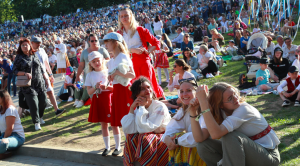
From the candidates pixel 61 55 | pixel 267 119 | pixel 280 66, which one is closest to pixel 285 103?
pixel 267 119

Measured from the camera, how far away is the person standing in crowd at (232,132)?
2.91 meters

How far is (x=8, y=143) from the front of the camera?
18.9 ft

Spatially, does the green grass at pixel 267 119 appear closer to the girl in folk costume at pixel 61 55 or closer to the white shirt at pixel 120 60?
the white shirt at pixel 120 60

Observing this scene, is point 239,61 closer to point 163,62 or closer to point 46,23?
point 163,62

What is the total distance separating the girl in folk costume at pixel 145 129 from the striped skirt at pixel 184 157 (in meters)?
0.27

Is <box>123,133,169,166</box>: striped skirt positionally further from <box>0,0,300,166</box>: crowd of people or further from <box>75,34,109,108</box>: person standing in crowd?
<box>75,34,109,108</box>: person standing in crowd

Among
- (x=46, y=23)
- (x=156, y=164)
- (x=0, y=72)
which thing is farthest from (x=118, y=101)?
(x=46, y=23)

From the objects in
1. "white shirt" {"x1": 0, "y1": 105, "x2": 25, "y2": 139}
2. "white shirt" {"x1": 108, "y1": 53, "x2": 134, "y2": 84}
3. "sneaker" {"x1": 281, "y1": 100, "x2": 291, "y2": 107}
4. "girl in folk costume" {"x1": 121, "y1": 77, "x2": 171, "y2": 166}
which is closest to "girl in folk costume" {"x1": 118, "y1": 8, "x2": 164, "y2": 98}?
"white shirt" {"x1": 108, "y1": 53, "x2": 134, "y2": 84}

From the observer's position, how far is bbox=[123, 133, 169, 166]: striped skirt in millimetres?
3689

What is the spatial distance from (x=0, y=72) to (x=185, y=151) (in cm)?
1542

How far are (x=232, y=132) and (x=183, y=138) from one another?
0.60 m

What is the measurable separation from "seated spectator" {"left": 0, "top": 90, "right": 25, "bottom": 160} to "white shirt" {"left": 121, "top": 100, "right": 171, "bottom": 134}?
119 inches

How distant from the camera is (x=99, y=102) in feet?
15.7

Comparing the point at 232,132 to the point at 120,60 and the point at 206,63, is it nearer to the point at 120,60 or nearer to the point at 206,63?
the point at 120,60
